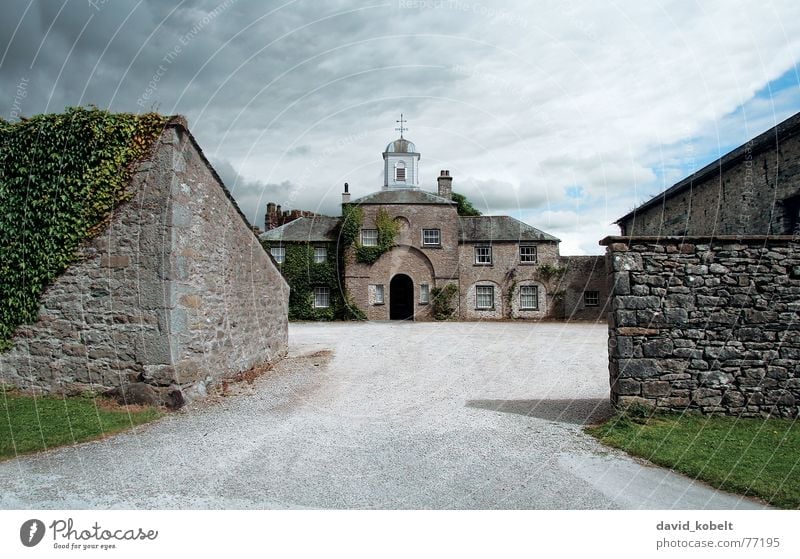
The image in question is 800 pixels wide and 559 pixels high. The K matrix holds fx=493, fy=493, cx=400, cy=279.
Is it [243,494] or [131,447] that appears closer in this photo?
[243,494]

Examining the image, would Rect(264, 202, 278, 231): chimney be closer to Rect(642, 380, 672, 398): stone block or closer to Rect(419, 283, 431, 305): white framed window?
Rect(419, 283, 431, 305): white framed window

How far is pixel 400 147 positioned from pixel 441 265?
1553cm

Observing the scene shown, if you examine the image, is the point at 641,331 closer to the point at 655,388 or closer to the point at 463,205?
the point at 655,388

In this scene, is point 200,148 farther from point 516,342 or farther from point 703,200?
point 703,200

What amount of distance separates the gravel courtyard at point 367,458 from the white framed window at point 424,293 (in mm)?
21473

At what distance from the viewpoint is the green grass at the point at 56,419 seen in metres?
6.34

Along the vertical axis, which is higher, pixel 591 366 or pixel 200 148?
pixel 200 148

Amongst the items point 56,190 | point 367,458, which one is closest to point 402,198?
point 56,190

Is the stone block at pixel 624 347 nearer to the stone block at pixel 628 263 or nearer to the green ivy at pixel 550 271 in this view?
the stone block at pixel 628 263

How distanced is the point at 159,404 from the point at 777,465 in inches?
346

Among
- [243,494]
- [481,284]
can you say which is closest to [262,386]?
[243,494]

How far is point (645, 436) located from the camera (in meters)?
6.80

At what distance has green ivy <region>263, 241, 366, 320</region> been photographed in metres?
32.7

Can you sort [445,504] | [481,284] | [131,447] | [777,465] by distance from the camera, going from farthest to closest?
1. [481,284]
2. [131,447]
3. [777,465]
4. [445,504]
